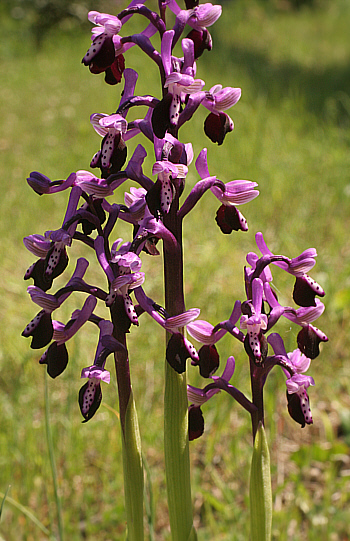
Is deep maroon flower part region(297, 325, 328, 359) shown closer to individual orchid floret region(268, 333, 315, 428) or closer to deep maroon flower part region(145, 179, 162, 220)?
individual orchid floret region(268, 333, 315, 428)

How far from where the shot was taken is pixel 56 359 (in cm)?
93

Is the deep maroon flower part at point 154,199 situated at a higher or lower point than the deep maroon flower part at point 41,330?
higher

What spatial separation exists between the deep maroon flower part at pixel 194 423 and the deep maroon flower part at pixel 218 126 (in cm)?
55

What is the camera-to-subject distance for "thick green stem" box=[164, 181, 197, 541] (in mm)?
905

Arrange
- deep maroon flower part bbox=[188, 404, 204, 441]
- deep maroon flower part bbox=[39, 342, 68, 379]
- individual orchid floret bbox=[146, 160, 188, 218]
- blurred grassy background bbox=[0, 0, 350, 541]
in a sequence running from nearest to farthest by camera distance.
A: 1. individual orchid floret bbox=[146, 160, 188, 218]
2. deep maroon flower part bbox=[39, 342, 68, 379]
3. deep maroon flower part bbox=[188, 404, 204, 441]
4. blurred grassy background bbox=[0, 0, 350, 541]

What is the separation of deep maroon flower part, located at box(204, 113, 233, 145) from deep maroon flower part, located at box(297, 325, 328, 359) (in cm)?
40

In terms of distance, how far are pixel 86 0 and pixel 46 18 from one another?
3.49 feet

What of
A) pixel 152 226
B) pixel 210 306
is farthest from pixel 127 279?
pixel 210 306

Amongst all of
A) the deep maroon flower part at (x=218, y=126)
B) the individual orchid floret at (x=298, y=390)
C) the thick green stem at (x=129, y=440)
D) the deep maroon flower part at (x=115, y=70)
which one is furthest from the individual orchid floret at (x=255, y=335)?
the deep maroon flower part at (x=115, y=70)

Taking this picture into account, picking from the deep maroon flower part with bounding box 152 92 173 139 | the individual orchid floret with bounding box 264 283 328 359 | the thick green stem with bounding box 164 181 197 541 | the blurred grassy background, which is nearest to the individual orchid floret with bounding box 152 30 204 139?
the deep maroon flower part with bounding box 152 92 173 139

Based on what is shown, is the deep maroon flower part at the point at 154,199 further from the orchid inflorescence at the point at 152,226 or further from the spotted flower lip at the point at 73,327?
the spotted flower lip at the point at 73,327

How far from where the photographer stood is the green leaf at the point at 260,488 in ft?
3.27

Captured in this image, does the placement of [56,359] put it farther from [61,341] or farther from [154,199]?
[154,199]

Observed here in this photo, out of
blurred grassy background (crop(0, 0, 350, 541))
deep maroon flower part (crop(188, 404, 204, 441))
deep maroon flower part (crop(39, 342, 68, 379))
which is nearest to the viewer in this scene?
deep maroon flower part (crop(39, 342, 68, 379))
